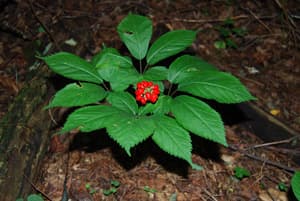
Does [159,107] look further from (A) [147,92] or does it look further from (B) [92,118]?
(B) [92,118]

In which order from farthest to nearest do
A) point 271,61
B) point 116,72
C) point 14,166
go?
1. point 271,61
2. point 14,166
3. point 116,72

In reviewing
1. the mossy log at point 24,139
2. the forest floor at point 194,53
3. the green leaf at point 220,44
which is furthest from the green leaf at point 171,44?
the green leaf at point 220,44

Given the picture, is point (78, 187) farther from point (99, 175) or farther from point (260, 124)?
point (260, 124)

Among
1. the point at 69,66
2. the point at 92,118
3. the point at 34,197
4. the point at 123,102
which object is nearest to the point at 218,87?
the point at 123,102

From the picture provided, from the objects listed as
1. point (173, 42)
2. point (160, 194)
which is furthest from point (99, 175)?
point (173, 42)

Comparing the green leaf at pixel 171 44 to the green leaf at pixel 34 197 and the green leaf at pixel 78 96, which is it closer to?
the green leaf at pixel 78 96

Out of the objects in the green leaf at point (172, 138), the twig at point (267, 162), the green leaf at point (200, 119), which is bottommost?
the twig at point (267, 162)
